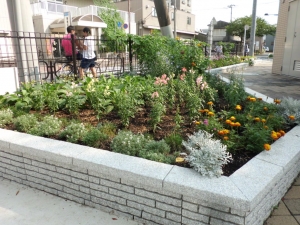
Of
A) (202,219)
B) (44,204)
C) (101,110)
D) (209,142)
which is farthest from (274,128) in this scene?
(44,204)

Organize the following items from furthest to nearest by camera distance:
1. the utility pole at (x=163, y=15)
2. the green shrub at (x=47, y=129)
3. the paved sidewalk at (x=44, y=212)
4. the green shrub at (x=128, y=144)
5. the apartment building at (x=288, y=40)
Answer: the apartment building at (x=288, y=40), the utility pole at (x=163, y=15), the green shrub at (x=47, y=129), the green shrub at (x=128, y=144), the paved sidewalk at (x=44, y=212)

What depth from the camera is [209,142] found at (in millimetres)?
2172

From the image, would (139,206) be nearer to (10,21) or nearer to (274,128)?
(274,128)

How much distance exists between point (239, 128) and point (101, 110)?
6.47 feet

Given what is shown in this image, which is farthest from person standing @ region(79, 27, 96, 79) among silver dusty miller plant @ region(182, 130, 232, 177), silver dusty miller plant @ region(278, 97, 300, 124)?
silver dusty miller plant @ region(182, 130, 232, 177)

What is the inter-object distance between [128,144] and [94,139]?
47 centimetres

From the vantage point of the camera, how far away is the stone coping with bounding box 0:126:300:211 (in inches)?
67.0

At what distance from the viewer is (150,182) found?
1884 millimetres

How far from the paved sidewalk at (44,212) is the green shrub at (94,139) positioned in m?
0.62

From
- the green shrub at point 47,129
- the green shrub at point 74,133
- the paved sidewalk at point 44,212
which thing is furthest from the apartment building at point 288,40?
the paved sidewalk at point 44,212

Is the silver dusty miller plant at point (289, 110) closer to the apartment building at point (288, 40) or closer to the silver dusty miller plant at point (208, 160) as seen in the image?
the silver dusty miller plant at point (208, 160)

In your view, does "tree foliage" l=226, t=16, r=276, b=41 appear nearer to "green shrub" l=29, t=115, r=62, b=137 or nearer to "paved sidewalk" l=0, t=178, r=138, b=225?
"green shrub" l=29, t=115, r=62, b=137

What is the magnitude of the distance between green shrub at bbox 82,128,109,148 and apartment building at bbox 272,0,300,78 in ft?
27.5

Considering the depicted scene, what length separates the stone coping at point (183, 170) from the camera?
5.58 feet
